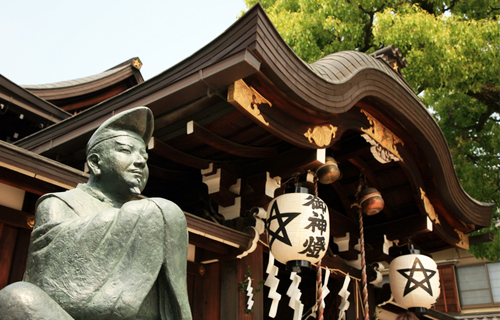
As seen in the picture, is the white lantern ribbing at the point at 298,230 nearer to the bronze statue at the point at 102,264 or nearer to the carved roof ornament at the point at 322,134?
the carved roof ornament at the point at 322,134

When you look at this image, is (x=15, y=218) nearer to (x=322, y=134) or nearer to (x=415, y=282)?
(x=322, y=134)

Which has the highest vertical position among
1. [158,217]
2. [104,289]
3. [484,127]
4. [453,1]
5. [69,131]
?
[453,1]

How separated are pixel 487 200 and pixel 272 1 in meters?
7.34

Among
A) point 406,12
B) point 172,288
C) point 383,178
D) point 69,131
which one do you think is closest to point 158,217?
point 172,288

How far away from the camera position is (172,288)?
1.90m

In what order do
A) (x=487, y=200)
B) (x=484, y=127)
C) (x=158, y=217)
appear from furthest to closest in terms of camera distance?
1. (x=484, y=127)
2. (x=487, y=200)
3. (x=158, y=217)

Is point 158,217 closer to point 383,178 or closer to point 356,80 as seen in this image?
point 356,80

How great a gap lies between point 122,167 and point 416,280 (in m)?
5.64

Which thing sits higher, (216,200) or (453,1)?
(453,1)

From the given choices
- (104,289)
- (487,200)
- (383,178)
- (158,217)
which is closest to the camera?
(104,289)

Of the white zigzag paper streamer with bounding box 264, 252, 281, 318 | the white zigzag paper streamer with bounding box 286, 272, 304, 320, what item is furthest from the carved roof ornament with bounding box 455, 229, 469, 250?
the white zigzag paper streamer with bounding box 264, 252, 281, 318

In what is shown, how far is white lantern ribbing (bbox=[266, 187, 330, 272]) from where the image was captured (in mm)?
4863

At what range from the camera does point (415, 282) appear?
667 centimetres

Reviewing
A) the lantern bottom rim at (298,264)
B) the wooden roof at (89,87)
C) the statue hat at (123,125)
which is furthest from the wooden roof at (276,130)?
the wooden roof at (89,87)
